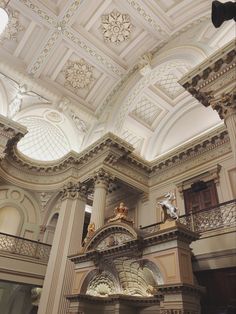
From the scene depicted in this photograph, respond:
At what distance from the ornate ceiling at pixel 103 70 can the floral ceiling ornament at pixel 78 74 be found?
46 millimetres

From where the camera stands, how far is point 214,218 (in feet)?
27.6

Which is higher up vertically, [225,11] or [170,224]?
[170,224]

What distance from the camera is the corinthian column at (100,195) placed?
1054 cm

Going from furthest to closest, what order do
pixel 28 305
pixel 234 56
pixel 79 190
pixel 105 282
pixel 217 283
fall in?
pixel 28 305 < pixel 79 190 < pixel 105 282 < pixel 217 283 < pixel 234 56

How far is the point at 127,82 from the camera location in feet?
44.7

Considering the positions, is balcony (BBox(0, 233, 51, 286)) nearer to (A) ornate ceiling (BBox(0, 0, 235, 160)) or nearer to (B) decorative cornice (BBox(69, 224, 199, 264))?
(B) decorative cornice (BBox(69, 224, 199, 264))

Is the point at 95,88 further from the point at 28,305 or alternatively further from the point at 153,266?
the point at 28,305

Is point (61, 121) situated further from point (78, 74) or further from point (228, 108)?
point (228, 108)

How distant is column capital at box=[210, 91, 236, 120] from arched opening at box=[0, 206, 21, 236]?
10221 mm

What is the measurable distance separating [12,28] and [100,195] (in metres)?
7.75

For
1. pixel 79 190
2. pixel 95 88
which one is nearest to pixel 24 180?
pixel 79 190

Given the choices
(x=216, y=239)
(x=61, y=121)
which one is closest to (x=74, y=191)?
(x=61, y=121)

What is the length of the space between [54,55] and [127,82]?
355 centimetres

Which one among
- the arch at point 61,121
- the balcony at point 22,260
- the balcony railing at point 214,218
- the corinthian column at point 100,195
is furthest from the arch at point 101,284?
the arch at point 61,121
